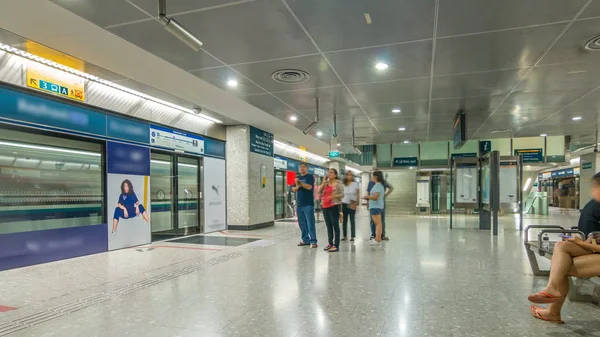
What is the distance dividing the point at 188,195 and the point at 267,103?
327 cm

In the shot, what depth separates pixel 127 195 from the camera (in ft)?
21.4

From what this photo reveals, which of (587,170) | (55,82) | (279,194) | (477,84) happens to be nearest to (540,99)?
(477,84)

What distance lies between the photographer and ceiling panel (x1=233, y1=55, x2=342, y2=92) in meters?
4.65

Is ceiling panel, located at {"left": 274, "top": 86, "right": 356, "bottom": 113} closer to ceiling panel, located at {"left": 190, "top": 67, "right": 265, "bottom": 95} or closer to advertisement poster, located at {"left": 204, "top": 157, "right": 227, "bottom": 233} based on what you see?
ceiling panel, located at {"left": 190, "top": 67, "right": 265, "bottom": 95}

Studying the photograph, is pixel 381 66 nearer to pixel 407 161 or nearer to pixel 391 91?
pixel 391 91

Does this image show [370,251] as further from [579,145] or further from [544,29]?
[579,145]

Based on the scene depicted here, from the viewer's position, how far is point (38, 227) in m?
5.12

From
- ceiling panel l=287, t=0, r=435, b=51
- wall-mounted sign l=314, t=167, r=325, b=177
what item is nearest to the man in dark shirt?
ceiling panel l=287, t=0, r=435, b=51

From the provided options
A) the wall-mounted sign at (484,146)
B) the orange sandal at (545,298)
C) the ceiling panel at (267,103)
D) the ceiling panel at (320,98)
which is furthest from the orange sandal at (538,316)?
the wall-mounted sign at (484,146)

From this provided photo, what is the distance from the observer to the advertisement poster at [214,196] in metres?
8.86

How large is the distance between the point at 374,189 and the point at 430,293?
129 inches

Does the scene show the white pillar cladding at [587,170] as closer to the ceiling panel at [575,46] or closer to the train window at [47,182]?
the ceiling panel at [575,46]

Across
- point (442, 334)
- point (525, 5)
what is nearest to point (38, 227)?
point (442, 334)

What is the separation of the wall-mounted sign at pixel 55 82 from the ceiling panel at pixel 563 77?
22.6ft
